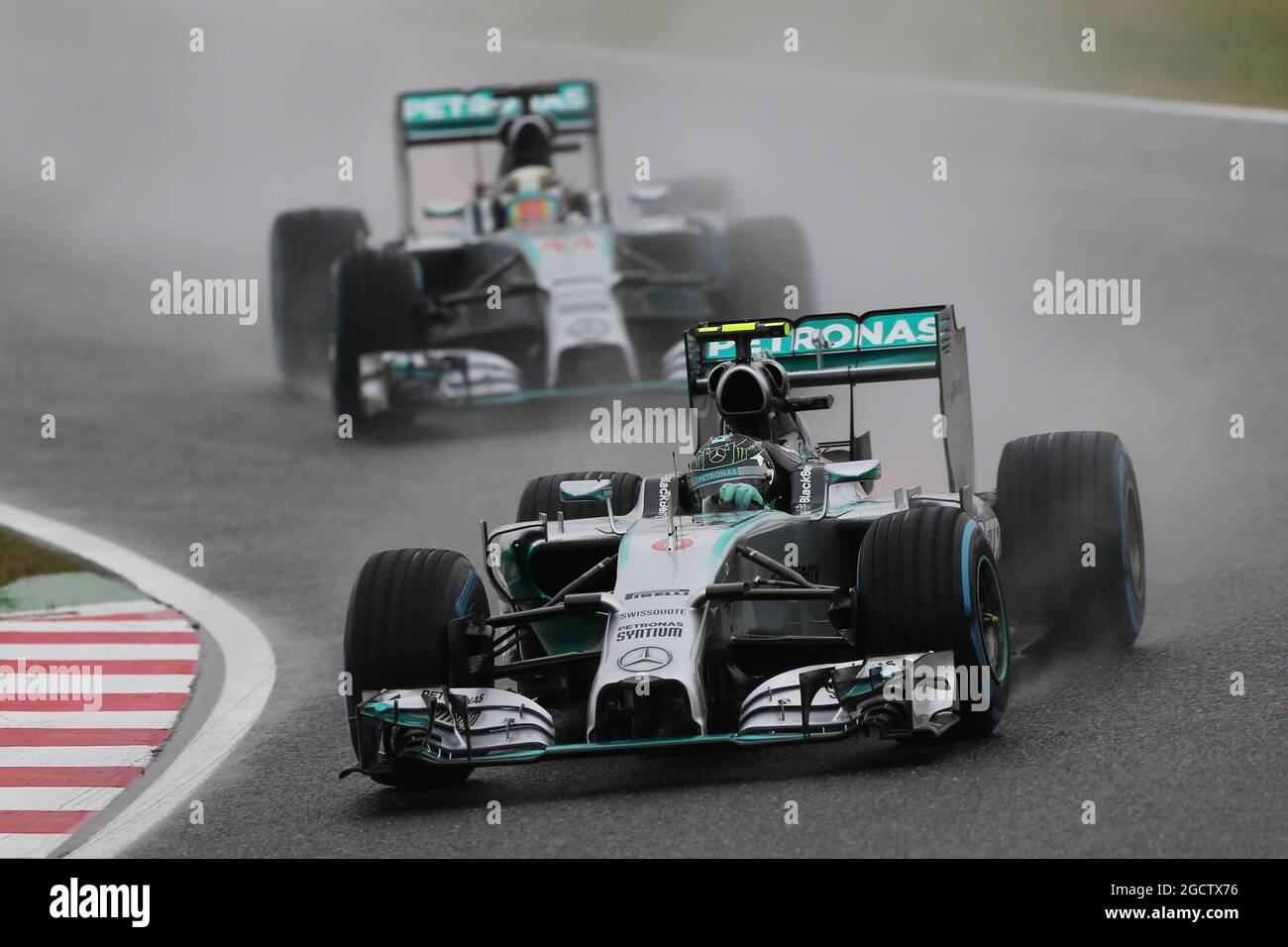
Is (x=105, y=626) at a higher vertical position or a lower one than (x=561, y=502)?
lower

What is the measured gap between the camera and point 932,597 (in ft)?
25.8

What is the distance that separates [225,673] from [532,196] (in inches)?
306

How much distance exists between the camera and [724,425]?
9680 mm

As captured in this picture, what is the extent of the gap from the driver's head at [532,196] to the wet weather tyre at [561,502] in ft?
24.1

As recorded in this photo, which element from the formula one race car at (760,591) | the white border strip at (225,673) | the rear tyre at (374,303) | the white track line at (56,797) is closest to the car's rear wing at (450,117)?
the rear tyre at (374,303)

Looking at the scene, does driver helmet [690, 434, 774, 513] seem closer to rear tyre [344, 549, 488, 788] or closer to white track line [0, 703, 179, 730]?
rear tyre [344, 549, 488, 788]

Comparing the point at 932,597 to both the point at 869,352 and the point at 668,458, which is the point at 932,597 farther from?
the point at 668,458

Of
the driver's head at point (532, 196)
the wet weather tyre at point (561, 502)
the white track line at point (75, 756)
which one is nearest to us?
the white track line at point (75, 756)

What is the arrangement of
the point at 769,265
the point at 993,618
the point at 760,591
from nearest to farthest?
the point at 760,591 < the point at 993,618 < the point at 769,265

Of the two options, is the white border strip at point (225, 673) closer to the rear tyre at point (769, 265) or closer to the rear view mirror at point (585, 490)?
the rear view mirror at point (585, 490)

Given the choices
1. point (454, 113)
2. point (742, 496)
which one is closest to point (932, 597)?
point (742, 496)

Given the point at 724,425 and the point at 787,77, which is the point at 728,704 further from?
the point at 787,77

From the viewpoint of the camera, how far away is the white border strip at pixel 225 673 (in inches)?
331
